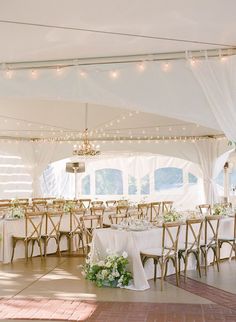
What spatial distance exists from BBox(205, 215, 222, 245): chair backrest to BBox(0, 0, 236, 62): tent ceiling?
3049 millimetres

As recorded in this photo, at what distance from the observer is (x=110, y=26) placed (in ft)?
16.9

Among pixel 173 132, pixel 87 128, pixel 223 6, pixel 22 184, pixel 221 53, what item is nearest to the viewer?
pixel 223 6

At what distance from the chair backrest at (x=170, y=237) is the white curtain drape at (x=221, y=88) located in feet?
5.52

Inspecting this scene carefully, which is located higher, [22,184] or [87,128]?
[87,128]

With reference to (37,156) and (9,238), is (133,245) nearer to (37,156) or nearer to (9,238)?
(9,238)

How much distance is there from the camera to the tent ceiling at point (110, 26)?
452cm

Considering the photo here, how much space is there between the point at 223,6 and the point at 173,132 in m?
9.25

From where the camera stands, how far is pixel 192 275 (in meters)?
7.25

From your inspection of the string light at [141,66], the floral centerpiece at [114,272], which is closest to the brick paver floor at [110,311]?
the floral centerpiece at [114,272]

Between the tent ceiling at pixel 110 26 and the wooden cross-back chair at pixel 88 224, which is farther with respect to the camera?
the wooden cross-back chair at pixel 88 224

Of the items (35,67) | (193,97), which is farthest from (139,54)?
(35,67)

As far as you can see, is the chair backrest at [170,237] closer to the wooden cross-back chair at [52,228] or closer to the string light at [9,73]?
the wooden cross-back chair at [52,228]

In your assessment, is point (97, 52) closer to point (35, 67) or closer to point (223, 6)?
point (35, 67)

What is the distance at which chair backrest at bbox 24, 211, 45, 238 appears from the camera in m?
8.55
